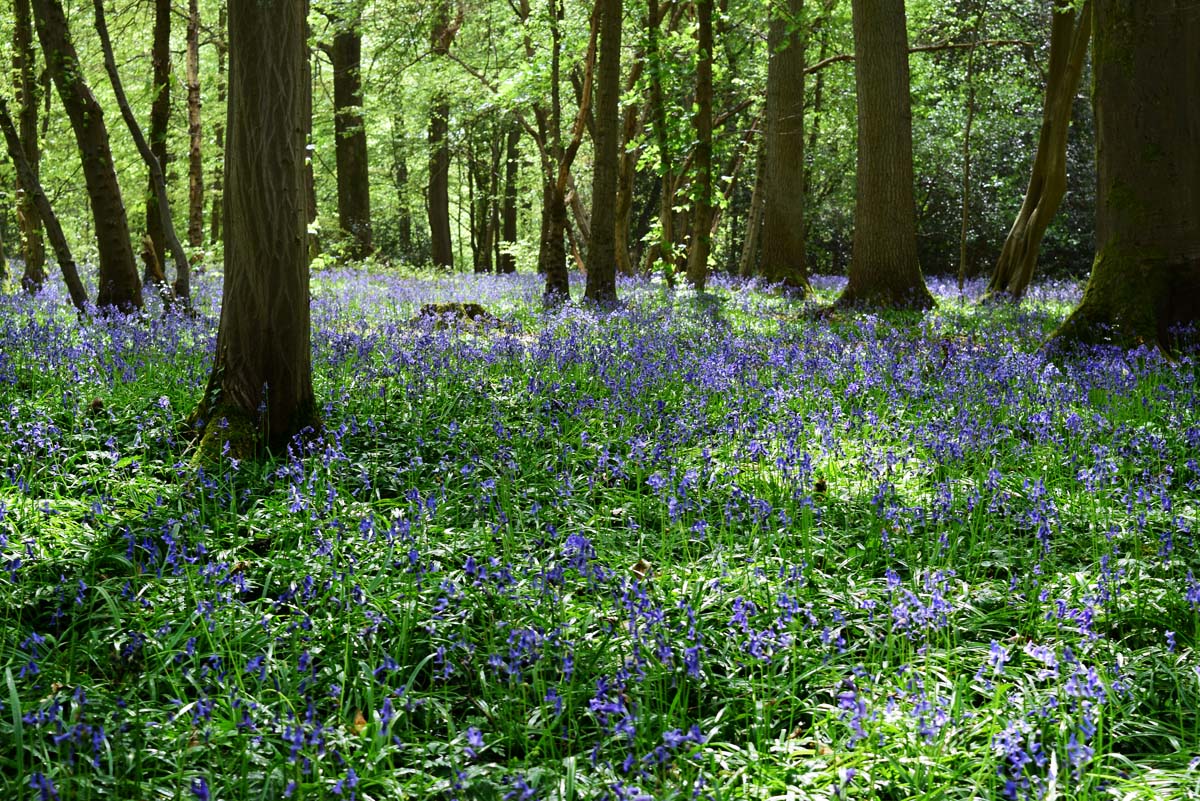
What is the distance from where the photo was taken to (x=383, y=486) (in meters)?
4.66

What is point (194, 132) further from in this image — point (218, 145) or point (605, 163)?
point (218, 145)

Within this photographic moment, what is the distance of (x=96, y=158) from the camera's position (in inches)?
376

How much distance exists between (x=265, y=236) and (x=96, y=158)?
6.06m

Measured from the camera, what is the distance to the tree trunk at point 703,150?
1539 cm

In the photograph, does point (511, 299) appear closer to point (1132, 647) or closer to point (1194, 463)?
point (1194, 463)

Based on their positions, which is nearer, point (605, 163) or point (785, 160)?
point (605, 163)

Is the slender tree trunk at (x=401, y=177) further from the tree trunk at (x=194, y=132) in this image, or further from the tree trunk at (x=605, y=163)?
the tree trunk at (x=605, y=163)

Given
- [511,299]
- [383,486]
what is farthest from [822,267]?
[383,486]

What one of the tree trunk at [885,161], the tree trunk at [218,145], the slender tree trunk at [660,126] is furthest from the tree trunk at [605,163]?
the tree trunk at [218,145]

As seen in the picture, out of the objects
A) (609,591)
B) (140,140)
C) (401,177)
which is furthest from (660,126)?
(401,177)

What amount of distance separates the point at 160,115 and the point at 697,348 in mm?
7863

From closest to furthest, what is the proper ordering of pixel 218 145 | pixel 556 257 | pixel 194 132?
pixel 556 257 < pixel 194 132 < pixel 218 145

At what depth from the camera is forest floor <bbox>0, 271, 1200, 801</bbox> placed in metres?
Result: 2.37

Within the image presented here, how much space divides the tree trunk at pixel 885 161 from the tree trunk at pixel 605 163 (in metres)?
3.38
